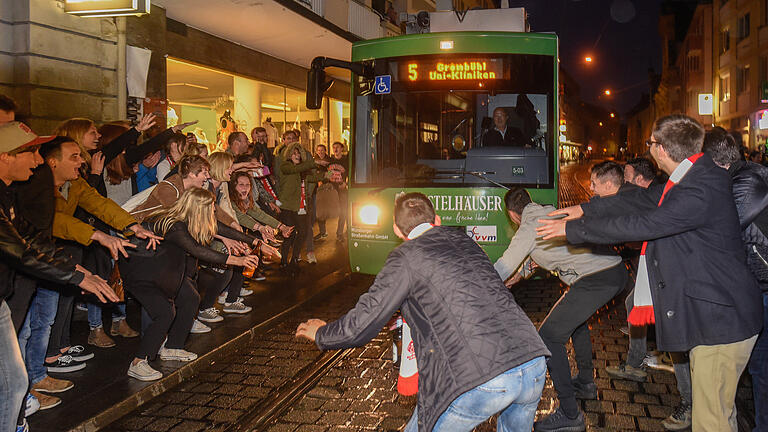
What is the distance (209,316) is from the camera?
786 centimetres

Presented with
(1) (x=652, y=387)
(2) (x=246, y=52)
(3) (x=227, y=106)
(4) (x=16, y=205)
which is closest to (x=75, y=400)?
(4) (x=16, y=205)

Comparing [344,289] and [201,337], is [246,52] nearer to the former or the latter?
[344,289]

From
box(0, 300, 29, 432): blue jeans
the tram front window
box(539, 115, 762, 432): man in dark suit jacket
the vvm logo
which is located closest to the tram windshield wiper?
the tram front window

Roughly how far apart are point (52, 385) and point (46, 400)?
1.01 ft

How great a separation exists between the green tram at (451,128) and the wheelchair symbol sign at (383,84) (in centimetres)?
1

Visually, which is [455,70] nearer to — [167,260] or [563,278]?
[563,278]

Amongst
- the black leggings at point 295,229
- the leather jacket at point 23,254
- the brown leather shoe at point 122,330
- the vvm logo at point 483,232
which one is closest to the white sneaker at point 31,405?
the leather jacket at point 23,254

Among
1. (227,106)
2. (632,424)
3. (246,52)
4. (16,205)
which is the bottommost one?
(632,424)

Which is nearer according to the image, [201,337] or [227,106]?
[201,337]

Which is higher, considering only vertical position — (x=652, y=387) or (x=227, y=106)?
(x=227, y=106)

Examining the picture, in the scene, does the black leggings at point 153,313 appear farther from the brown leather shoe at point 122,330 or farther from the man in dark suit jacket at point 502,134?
the man in dark suit jacket at point 502,134

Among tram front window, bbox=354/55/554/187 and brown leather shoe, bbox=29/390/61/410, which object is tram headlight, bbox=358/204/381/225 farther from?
brown leather shoe, bbox=29/390/61/410

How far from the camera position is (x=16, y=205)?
4.05 metres

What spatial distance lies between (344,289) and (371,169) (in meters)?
2.27
